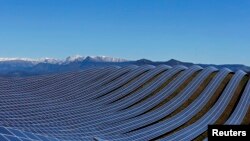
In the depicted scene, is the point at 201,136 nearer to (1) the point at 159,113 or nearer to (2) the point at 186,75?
(1) the point at 159,113

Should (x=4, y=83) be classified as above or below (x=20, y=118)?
above

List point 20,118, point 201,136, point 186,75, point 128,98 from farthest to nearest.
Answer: point 186,75 < point 128,98 < point 201,136 < point 20,118

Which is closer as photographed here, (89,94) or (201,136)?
(201,136)

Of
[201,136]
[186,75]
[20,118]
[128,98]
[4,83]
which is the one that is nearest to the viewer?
[20,118]

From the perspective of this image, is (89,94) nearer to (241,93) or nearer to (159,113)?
(159,113)

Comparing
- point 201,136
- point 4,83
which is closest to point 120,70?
point 4,83

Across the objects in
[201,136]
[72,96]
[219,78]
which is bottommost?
[201,136]

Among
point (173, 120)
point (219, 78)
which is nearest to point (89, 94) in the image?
point (173, 120)
